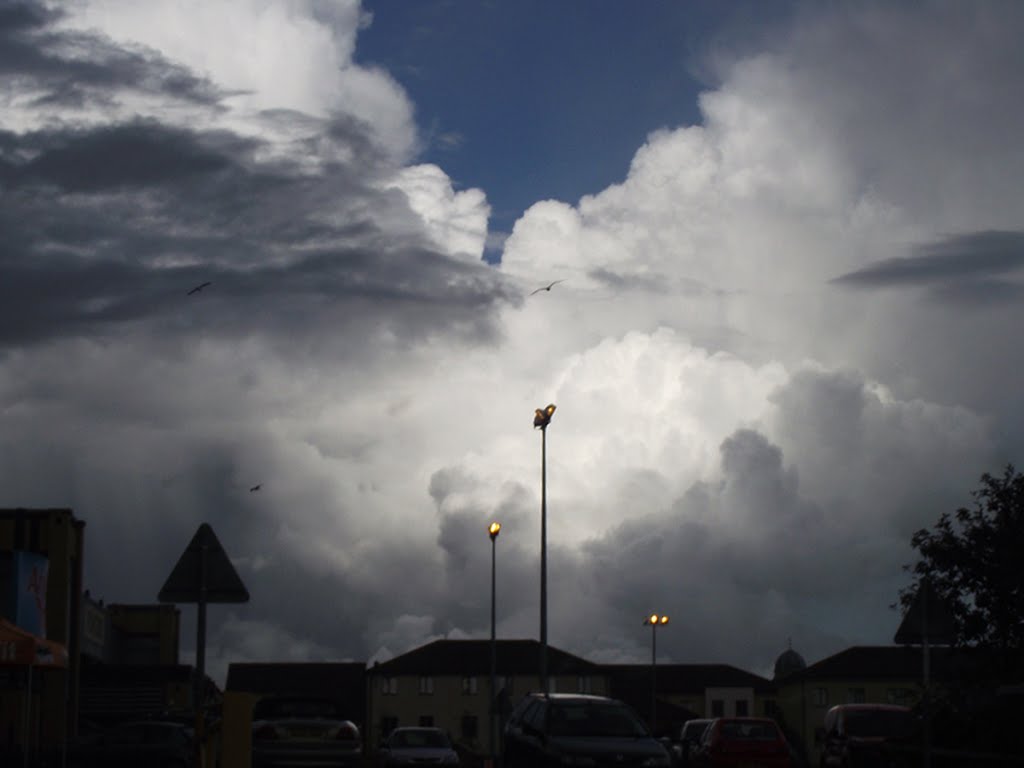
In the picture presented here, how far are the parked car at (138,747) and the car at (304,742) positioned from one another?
7699 mm

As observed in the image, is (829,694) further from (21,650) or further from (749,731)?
(21,650)

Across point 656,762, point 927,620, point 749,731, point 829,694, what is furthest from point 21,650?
point 829,694

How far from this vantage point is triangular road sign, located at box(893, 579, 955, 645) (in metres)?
17.3

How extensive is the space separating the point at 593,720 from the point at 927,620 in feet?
15.7

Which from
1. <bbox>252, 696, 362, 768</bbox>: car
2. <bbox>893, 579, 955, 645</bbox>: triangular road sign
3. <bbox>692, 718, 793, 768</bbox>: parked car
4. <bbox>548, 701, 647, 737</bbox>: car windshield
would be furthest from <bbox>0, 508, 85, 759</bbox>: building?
<bbox>893, 579, 955, 645</bbox>: triangular road sign

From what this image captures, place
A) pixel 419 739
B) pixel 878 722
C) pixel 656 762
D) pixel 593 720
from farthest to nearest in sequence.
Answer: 1. pixel 419 739
2. pixel 878 722
3. pixel 593 720
4. pixel 656 762

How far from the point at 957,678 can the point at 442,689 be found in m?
82.4

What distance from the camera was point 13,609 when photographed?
119 feet

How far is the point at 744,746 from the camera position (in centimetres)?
2548

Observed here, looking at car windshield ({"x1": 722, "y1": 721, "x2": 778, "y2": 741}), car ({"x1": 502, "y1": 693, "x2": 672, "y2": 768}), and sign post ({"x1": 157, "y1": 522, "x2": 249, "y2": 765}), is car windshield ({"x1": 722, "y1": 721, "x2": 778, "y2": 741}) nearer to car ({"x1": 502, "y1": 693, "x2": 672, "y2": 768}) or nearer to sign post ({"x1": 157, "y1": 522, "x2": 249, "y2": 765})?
car ({"x1": 502, "y1": 693, "x2": 672, "y2": 768})

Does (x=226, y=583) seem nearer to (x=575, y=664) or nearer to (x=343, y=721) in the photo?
(x=343, y=721)

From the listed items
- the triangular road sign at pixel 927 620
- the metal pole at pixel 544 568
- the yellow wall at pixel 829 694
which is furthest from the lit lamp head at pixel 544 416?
the yellow wall at pixel 829 694

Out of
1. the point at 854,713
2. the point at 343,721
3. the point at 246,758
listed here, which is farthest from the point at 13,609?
the point at 246,758

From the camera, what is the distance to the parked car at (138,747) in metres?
27.6
